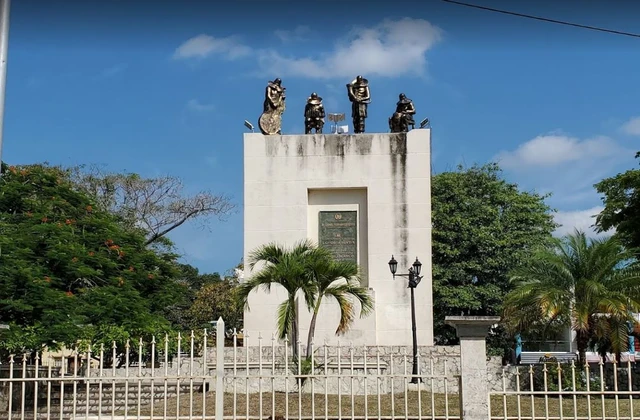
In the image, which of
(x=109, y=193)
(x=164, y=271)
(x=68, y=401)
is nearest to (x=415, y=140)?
(x=164, y=271)

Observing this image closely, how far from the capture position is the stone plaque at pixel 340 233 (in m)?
19.8

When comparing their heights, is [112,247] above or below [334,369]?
above

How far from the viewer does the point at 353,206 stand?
20125 millimetres

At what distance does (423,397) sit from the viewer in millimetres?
13539

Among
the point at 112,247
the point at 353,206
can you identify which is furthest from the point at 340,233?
the point at 112,247

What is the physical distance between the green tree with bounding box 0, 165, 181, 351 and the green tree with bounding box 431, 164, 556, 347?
10510 millimetres

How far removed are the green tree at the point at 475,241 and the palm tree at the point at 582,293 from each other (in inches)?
386

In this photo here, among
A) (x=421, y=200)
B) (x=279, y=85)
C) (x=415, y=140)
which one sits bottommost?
(x=421, y=200)

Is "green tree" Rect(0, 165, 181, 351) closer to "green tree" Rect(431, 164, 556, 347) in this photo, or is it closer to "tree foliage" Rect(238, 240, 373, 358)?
"tree foliage" Rect(238, 240, 373, 358)

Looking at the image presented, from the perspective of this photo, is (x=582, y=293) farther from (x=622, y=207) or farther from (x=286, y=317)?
(x=622, y=207)

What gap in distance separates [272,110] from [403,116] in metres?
3.31

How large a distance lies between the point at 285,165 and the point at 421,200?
345 centimetres

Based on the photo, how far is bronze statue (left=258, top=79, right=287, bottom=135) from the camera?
66.6 ft

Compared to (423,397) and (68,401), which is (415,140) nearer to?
(423,397)
